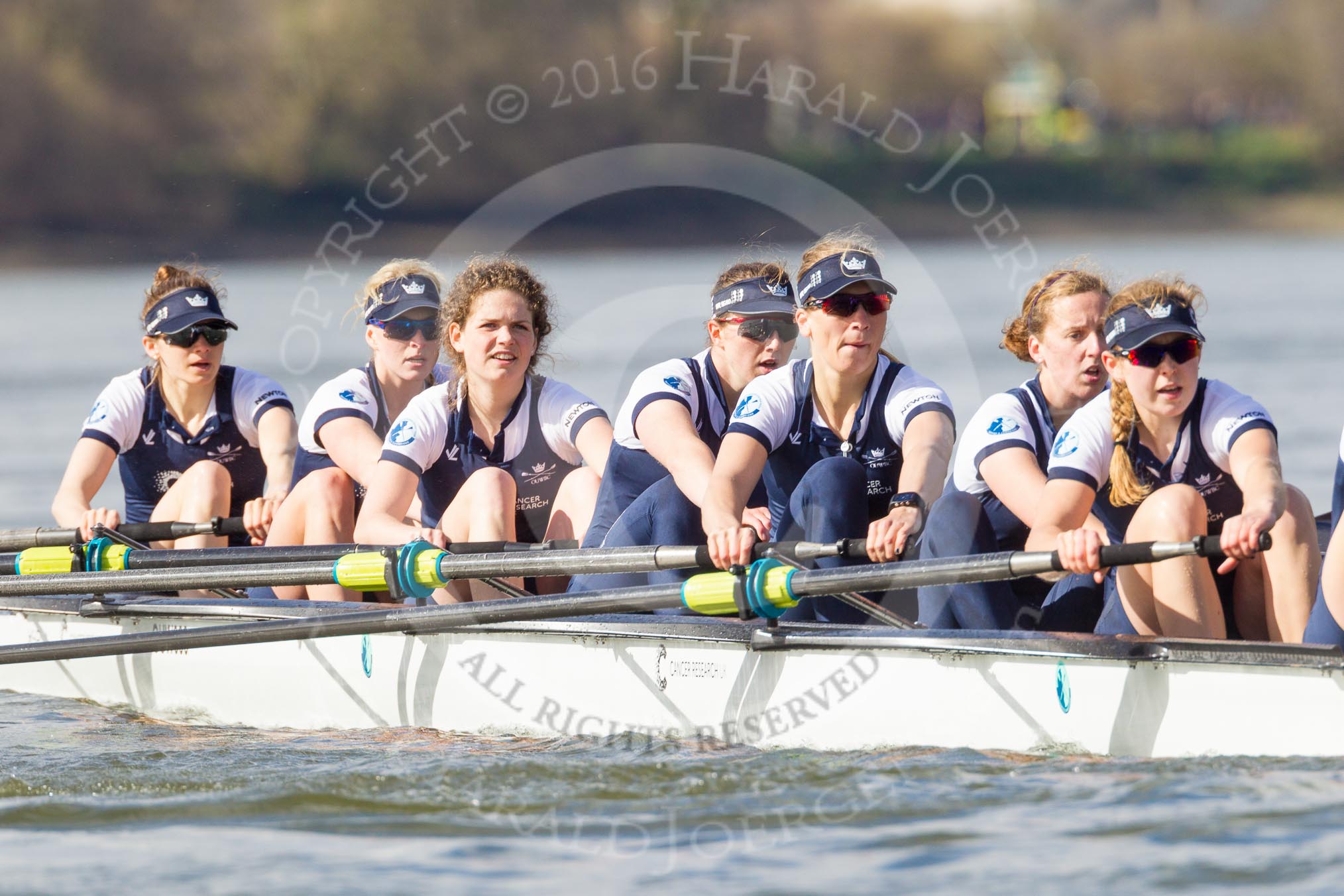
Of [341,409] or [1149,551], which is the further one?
[341,409]

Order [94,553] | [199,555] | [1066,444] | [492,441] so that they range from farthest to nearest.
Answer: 1. [94,553]
2. [199,555]
3. [492,441]
4. [1066,444]

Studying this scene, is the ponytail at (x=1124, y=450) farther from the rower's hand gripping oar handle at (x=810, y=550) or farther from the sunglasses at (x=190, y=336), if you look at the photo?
the sunglasses at (x=190, y=336)

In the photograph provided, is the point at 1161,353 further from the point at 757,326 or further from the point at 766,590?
the point at 757,326

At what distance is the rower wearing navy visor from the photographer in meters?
5.05

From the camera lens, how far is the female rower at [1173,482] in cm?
421

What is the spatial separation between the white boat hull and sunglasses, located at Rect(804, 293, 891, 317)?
94cm

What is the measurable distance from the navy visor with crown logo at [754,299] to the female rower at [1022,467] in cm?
75

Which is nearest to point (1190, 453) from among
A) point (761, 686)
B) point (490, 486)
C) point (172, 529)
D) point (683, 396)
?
point (761, 686)

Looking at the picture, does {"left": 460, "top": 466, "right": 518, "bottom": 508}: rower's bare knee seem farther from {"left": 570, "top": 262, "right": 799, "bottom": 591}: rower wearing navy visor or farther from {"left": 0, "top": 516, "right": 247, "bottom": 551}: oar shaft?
{"left": 0, "top": 516, "right": 247, "bottom": 551}: oar shaft

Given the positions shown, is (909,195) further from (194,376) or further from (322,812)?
(322,812)

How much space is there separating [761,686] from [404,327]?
2182 millimetres

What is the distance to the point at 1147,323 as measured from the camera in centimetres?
430

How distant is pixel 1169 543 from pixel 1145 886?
819mm

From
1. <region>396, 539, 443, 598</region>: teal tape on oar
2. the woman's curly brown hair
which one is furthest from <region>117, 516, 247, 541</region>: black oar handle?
<region>396, 539, 443, 598</region>: teal tape on oar
